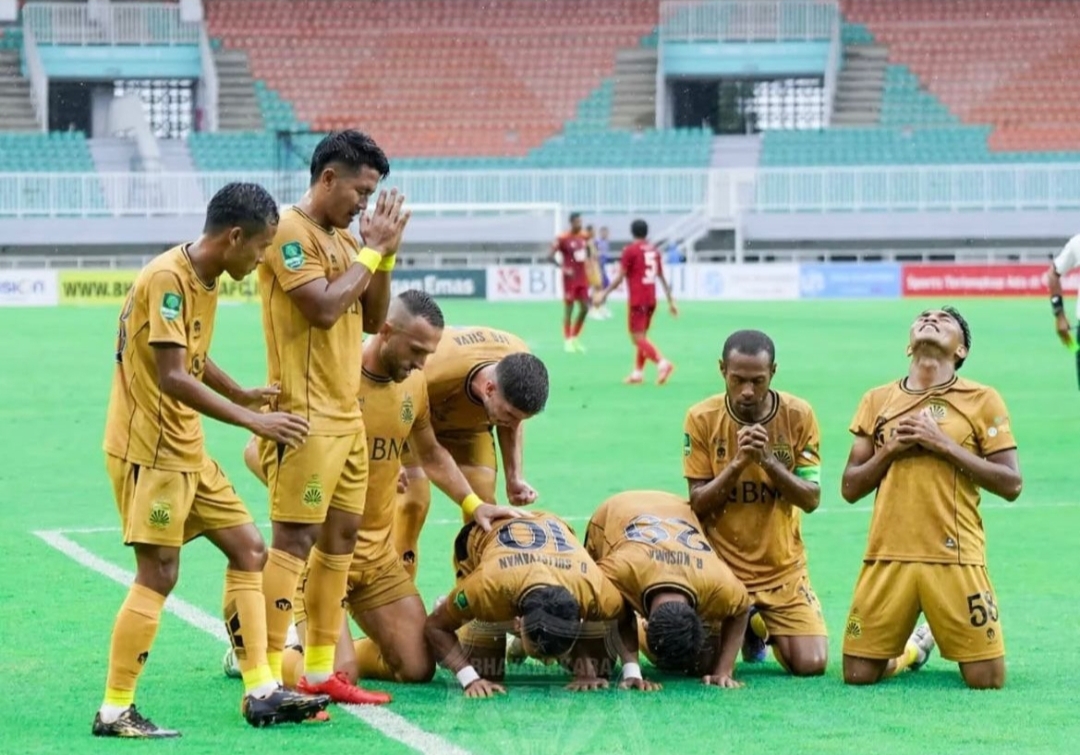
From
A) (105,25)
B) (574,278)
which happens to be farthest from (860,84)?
(574,278)

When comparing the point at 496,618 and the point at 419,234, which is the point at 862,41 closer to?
the point at 419,234

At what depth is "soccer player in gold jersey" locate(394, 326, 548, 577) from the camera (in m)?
7.99

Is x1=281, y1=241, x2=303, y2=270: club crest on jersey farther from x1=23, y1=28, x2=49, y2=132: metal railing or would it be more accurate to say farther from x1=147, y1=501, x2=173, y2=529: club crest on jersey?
x1=23, y1=28, x2=49, y2=132: metal railing

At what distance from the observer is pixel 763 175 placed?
45625 millimetres

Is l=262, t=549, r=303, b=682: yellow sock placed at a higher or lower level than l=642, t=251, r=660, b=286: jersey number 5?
lower

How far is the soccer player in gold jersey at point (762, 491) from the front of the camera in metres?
7.50

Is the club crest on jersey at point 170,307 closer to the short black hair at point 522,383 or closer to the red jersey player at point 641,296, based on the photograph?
the short black hair at point 522,383

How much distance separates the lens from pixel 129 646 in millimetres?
6203

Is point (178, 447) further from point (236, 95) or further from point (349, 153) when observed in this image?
point (236, 95)

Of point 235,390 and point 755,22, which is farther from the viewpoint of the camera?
point 755,22

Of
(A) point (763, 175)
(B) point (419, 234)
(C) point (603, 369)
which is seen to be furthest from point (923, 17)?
(C) point (603, 369)

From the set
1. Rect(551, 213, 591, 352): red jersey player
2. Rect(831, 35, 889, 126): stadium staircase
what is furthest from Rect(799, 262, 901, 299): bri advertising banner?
Rect(551, 213, 591, 352): red jersey player

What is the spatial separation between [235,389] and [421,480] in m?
1.69

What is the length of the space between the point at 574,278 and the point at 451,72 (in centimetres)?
2733
